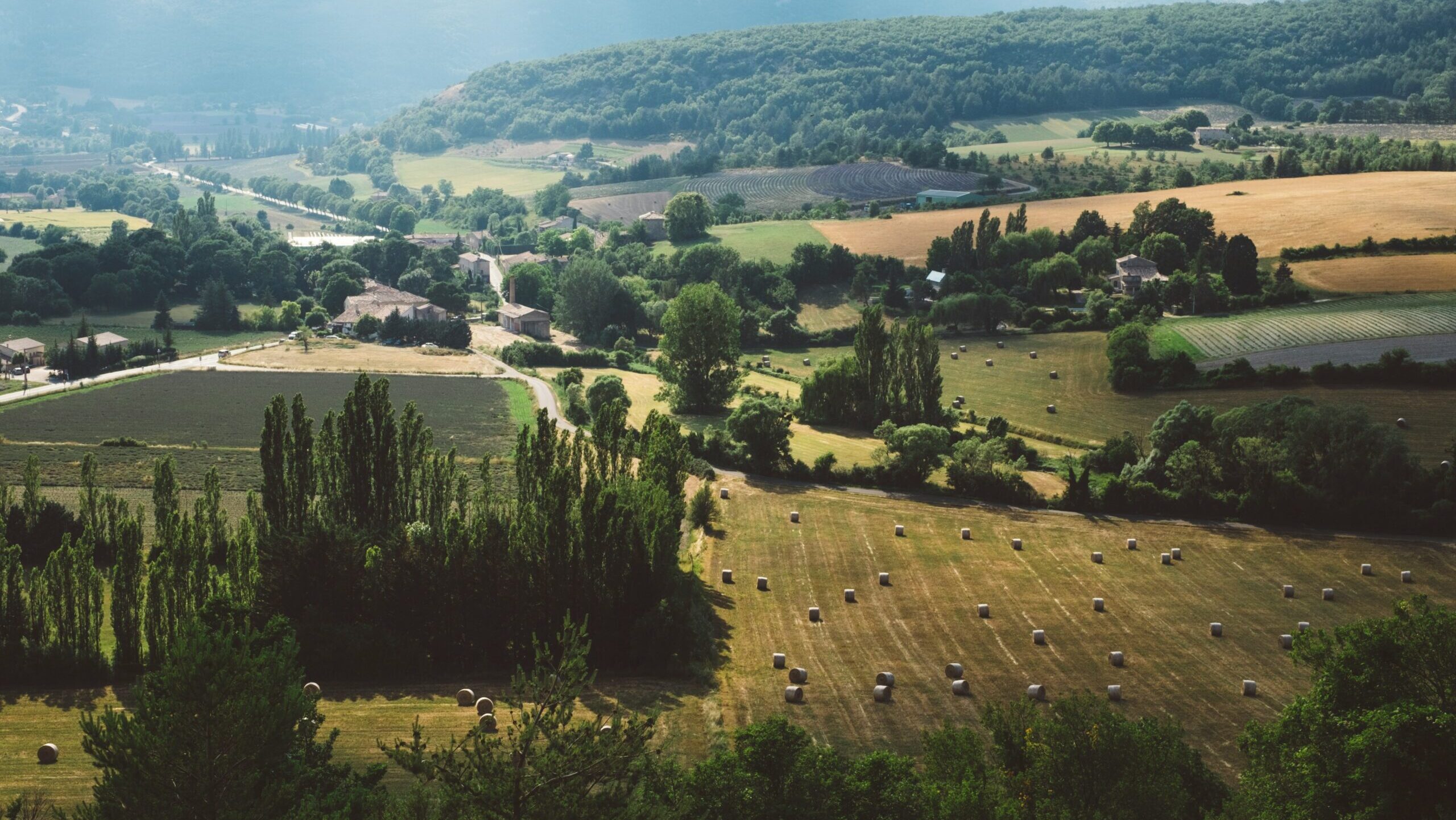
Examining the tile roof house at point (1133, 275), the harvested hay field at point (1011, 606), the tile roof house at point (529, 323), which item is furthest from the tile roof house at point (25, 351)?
the tile roof house at point (1133, 275)

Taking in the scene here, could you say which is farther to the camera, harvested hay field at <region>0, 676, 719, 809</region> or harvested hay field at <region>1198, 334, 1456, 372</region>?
harvested hay field at <region>1198, 334, 1456, 372</region>

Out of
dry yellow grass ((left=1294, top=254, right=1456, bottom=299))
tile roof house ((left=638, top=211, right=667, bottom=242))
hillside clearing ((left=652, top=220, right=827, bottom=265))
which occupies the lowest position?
dry yellow grass ((left=1294, top=254, right=1456, bottom=299))

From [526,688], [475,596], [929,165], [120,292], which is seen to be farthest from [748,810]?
[929,165]

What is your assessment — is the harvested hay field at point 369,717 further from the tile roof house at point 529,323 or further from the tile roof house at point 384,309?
the tile roof house at point 384,309

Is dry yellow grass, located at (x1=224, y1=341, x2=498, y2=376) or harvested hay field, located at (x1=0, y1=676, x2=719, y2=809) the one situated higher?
dry yellow grass, located at (x1=224, y1=341, x2=498, y2=376)

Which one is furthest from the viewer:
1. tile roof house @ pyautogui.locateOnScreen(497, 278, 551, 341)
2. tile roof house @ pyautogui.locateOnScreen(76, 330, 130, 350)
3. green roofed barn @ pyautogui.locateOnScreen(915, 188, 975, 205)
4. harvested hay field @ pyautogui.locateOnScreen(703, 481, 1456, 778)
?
green roofed barn @ pyautogui.locateOnScreen(915, 188, 975, 205)

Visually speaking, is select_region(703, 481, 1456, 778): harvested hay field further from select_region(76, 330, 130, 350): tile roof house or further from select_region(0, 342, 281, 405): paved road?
select_region(76, 330, 130, 350): tile roof house

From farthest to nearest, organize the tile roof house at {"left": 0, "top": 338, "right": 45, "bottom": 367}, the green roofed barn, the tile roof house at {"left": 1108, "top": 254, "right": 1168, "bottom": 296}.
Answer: the green roofed barn → the tile roof house at {"left": 1108, "top": 254, "right": 1168, "bottom": 296} → the tile roof house at {"left": 0, "top": 338, "right": 45, "bottom": 367}

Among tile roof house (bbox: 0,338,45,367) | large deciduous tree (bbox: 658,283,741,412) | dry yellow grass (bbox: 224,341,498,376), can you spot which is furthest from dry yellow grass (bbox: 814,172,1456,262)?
tile roof house (bbox: 0,338,45,367)
